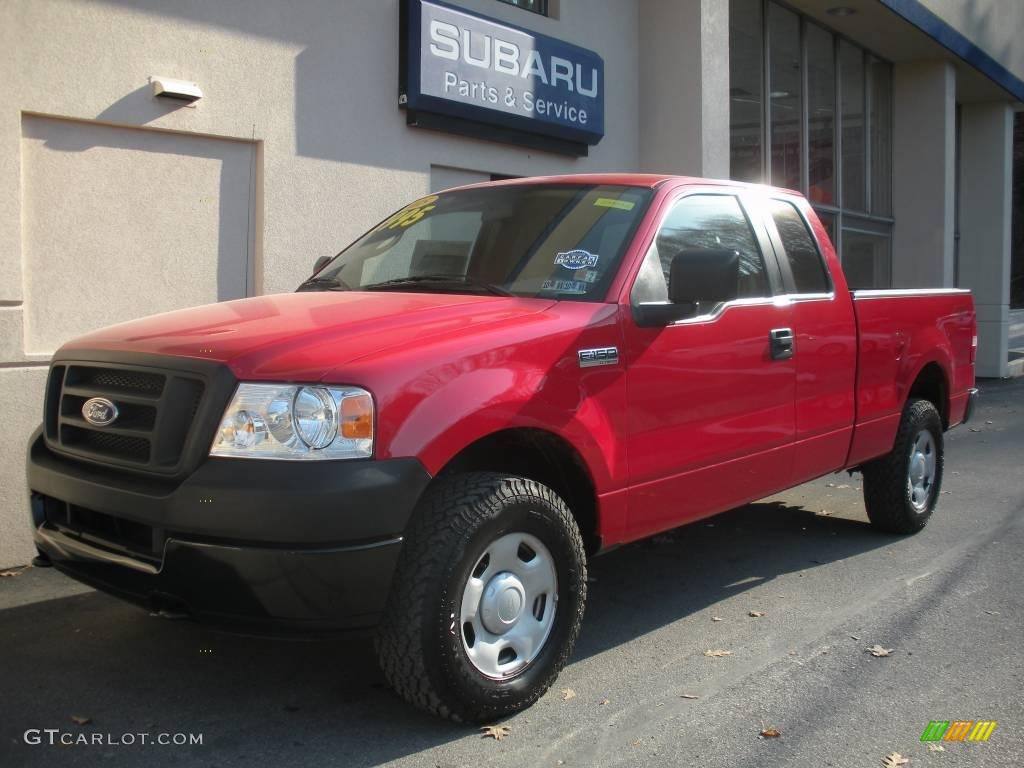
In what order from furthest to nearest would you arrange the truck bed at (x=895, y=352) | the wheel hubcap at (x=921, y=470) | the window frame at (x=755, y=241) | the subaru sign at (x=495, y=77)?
the subaru sign at (x=495, y=77) → the wheel hubcap at (x=921, y=470) → the truck bed at (x=895, y=352) → the window frame at (x=755, y=241)

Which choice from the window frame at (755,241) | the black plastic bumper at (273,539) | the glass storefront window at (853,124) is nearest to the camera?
the black plastic bumper at (273,539)

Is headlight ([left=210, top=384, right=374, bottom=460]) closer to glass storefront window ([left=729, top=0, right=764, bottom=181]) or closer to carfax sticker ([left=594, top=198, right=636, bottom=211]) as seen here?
carfax sticker ([left=594, top=198, right=636, bottom=211])

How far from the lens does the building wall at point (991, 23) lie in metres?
15.7

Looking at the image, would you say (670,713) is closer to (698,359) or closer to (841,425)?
(698,359)

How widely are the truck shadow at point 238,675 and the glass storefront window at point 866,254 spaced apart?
11113 millimetres

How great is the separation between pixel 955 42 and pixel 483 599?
50.0 feet

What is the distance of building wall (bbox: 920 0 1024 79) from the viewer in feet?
51.6

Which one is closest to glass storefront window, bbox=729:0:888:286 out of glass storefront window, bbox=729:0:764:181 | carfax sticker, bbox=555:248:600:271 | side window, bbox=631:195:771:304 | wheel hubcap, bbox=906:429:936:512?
glass storefront window, bbox=729:0:764:181

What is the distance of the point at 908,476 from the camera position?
6215mm

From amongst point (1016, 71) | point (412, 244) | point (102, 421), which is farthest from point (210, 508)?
point (1016, 71)

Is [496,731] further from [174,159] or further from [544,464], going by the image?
[174,159]

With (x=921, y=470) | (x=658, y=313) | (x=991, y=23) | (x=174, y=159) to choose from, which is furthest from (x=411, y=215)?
(x=991, y=23)

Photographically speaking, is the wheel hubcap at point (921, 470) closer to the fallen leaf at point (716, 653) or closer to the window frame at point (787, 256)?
the window frame at point (787, 256)

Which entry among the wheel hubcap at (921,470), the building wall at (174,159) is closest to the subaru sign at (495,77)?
the building wall at (174,159)
